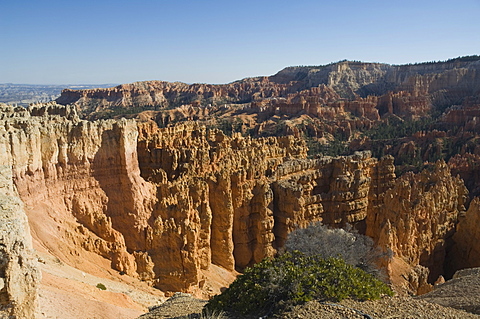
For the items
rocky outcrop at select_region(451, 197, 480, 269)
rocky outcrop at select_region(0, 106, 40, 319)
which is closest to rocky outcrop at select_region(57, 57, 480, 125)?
rocky outcrop at select_region(451, 197, 480, 269)

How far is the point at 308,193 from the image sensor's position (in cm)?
2388

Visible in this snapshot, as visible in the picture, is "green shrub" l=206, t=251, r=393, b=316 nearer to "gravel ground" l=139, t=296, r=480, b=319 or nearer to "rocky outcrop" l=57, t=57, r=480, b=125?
"gravel ground" l=139, t=296, r=480, b=319

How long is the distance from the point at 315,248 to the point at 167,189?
22.7ft

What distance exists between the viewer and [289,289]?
9.02 meters

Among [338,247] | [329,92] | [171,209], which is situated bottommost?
[338,247]

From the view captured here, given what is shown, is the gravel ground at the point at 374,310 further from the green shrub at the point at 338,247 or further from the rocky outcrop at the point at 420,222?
the rocky outcrop at the point at 420,222

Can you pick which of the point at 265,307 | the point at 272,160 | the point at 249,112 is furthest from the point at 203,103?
the point at 265,307

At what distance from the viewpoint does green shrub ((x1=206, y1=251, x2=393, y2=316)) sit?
8.92 metres

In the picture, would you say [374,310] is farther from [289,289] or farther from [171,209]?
[171,209]

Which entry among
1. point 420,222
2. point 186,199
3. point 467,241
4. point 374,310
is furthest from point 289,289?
point 467,241

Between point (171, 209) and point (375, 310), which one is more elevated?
point (375, 310)

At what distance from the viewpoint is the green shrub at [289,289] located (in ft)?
29.3

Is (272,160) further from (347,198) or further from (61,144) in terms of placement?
(61,144)

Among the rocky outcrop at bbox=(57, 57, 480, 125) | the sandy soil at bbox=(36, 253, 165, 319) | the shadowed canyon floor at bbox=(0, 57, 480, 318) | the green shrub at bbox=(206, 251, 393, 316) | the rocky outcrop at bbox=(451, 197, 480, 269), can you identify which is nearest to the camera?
the green shrub at bbox=(206, 251, 393, 316)
